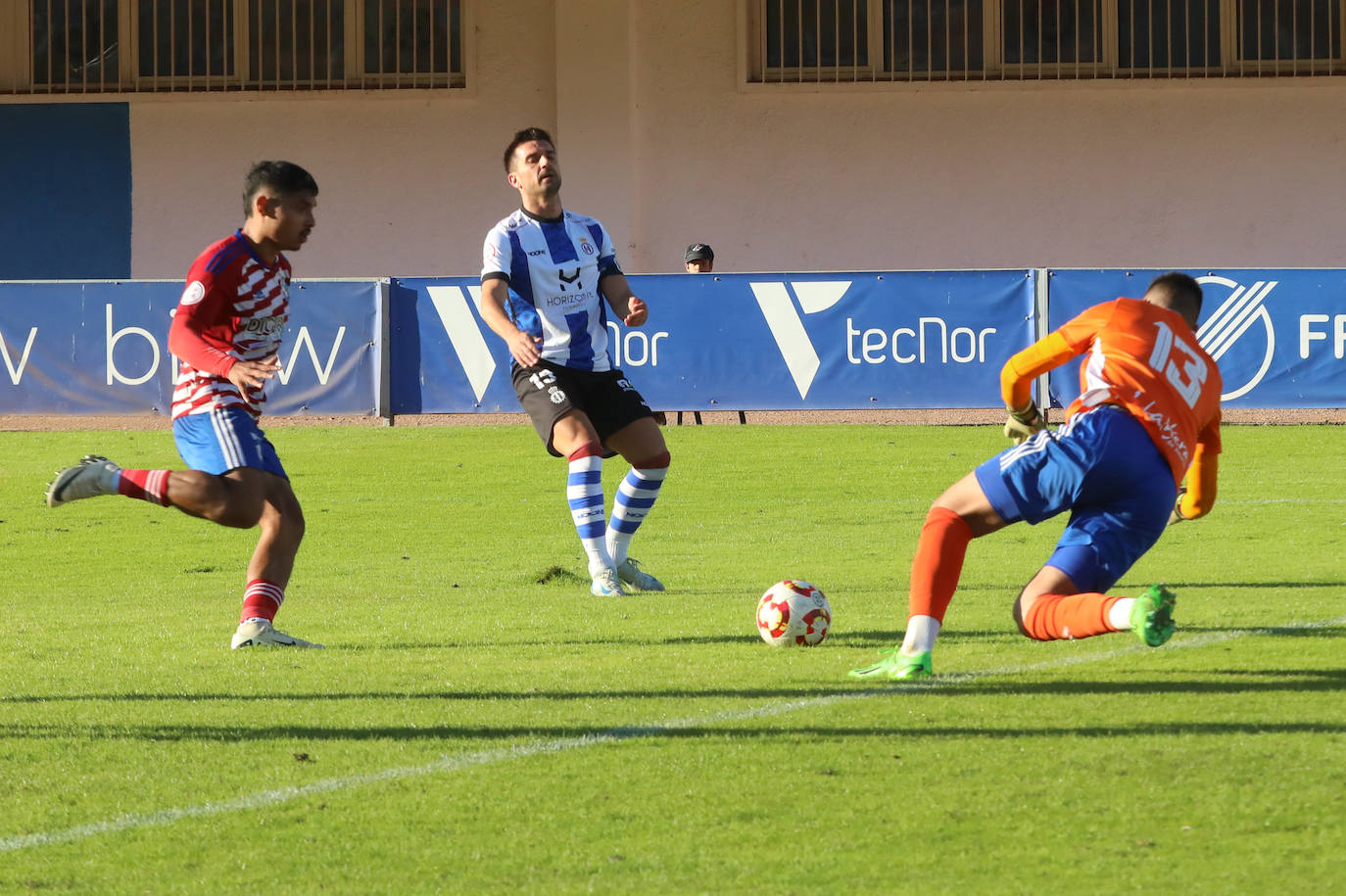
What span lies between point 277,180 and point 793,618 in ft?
8.17

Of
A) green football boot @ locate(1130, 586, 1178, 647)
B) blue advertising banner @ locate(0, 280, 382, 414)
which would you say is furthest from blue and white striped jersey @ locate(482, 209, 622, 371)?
blue advertising banner @ locate(0, 280, 382, 414)

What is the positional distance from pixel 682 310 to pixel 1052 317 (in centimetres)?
343

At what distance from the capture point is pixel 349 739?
468 centimetres

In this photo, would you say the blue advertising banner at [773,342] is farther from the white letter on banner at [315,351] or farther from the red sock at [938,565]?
the red sock at [938,565]

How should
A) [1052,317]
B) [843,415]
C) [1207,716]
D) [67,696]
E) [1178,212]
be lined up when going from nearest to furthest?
[1207,716], [67,696], [1052,317], [843,415], [1178,212]

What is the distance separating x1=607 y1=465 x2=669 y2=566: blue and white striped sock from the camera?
809cm

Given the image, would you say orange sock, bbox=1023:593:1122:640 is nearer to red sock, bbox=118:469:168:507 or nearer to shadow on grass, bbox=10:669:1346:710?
shadow on grass, bbox=10:669:1346:710

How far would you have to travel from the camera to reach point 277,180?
6328 mm

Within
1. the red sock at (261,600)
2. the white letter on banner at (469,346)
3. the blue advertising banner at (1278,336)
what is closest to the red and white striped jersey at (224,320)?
the red sock at (261,600)

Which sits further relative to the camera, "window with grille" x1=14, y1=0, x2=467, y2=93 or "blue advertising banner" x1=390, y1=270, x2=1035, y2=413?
"window with grille" x1=14, y1=0, x2=467, y2=93

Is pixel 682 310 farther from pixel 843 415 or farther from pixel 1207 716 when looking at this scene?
pixel 1207 716

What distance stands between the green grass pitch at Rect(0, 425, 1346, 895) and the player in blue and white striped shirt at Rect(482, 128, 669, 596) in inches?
15.0

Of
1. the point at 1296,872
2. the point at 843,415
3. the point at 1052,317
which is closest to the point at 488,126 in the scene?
the point at 843,415

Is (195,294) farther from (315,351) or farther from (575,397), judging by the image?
(315,351)
